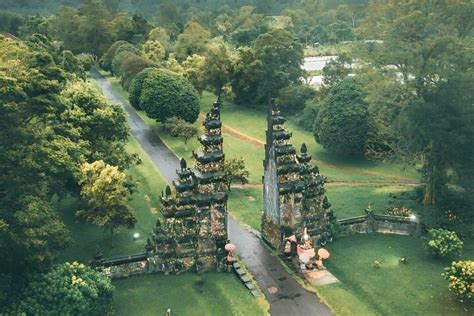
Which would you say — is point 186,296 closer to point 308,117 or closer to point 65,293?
point 65,293

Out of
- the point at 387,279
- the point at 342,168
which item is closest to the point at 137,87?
the point at 342,168

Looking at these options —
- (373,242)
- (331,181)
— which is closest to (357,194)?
(331,181)

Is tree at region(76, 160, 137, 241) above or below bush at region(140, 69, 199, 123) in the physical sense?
below

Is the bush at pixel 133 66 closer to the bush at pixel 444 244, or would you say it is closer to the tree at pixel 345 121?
the tree at pixel 345 121

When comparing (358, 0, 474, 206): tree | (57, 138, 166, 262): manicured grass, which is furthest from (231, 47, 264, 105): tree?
(358, 0, 474, 206): tree

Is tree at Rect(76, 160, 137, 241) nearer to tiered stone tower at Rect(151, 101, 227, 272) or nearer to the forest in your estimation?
the forest

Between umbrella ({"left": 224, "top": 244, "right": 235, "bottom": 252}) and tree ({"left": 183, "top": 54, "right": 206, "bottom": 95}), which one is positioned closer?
umbrella ({"left": 224, "top": 244, "right": 235, "bottom": 252})

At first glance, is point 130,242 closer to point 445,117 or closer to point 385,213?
point 385,213

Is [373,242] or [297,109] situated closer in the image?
[373,242]
